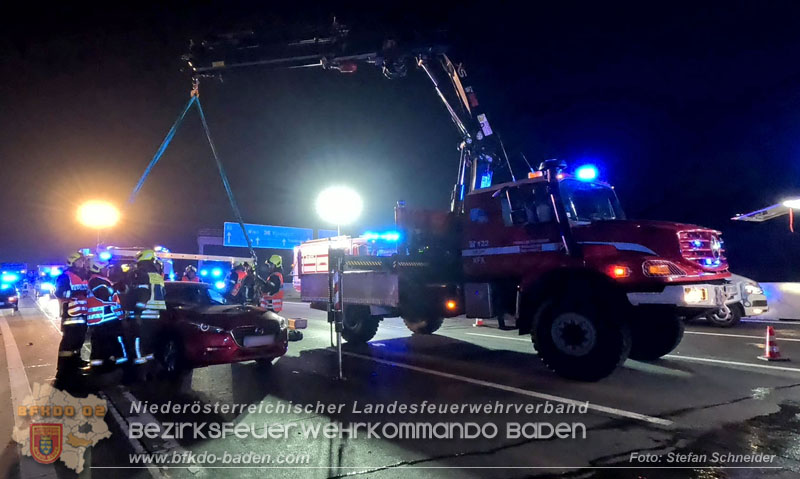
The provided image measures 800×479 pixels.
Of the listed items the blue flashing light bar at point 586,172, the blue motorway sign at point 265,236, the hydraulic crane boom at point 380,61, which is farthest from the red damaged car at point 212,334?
the blue motorway sign at point 265,236

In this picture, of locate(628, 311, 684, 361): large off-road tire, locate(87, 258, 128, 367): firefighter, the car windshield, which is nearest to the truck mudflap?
locate(628, 311, 684, 361): large off-road tire

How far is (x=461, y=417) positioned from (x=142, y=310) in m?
5.32

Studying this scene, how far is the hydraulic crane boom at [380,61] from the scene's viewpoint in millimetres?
9773

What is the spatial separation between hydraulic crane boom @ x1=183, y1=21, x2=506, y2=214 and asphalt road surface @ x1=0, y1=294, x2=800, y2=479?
3.82 metres

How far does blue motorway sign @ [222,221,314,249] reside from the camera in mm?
33281

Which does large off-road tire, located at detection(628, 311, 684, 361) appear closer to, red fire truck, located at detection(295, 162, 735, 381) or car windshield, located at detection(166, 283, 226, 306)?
red fire truck, located at detection(295, 162, 735, 381)

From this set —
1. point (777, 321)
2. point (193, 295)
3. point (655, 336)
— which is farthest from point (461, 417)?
point (777, 321)

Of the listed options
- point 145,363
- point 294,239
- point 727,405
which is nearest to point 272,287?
point 145,363

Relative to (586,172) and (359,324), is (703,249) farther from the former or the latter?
(359,324)

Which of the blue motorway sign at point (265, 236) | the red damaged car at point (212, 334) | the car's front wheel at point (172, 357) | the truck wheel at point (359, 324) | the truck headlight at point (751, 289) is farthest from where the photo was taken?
the blue motorway sign at point (265, 236)

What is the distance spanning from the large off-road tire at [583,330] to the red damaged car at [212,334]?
4021 mm

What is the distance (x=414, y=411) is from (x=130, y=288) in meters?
5.11

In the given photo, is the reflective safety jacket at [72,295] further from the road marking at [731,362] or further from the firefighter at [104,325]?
the road marking at [731,362]

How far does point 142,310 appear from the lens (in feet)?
25.2
